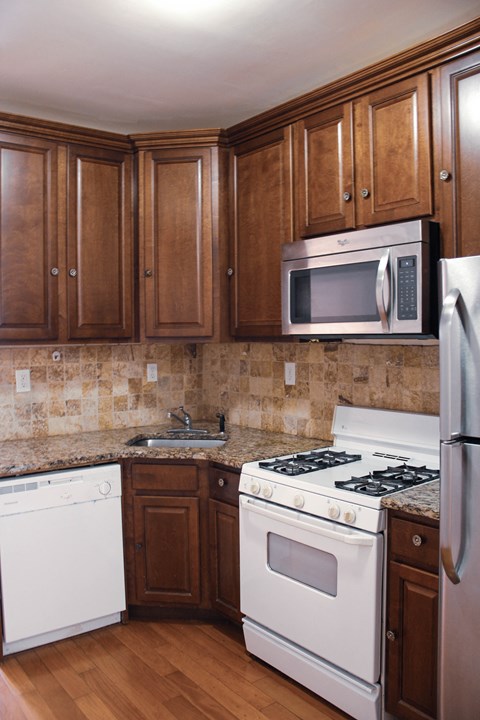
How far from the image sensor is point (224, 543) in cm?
287

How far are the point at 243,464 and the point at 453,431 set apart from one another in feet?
3.76

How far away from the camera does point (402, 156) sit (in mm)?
2326

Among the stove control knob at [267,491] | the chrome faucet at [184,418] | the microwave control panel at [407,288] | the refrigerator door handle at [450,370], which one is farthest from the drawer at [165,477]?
the refrigerator door handle at [450,370]

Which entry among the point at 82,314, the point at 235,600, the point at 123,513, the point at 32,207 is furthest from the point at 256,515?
the point at 32,207

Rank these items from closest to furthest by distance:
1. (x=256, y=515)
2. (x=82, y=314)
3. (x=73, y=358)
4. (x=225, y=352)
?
(x=256, y=515) < (x=82, y=314) < (x=73, y=358) < (x=225, y=352)

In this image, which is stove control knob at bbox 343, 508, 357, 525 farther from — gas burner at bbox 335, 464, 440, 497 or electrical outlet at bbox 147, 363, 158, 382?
electrical outlet at bbox 147, 363, 158, 382

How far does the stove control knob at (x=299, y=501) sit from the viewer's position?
232 centimetres

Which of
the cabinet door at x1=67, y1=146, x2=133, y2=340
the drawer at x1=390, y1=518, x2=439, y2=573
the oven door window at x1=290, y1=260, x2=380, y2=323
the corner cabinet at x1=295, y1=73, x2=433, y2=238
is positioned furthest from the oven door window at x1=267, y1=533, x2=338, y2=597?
the cabinet door at x1=67, y1=146, x2=133, y2=340

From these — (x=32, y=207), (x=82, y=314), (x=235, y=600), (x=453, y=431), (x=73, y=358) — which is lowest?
(x=235, y=600)

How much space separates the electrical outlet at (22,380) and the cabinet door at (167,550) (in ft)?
2.78

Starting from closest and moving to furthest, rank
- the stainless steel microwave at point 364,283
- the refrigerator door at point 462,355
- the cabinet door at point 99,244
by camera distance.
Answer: the refrigerator door at point 462,355
the stainless steel microwave at point 364,283
the cabinet door at point 99,244

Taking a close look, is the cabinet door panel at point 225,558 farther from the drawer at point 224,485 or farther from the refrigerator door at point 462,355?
the refrigerator door at point 462,355

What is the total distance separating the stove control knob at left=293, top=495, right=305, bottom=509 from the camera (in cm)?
232

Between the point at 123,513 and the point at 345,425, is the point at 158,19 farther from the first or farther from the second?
the point at 123,513
